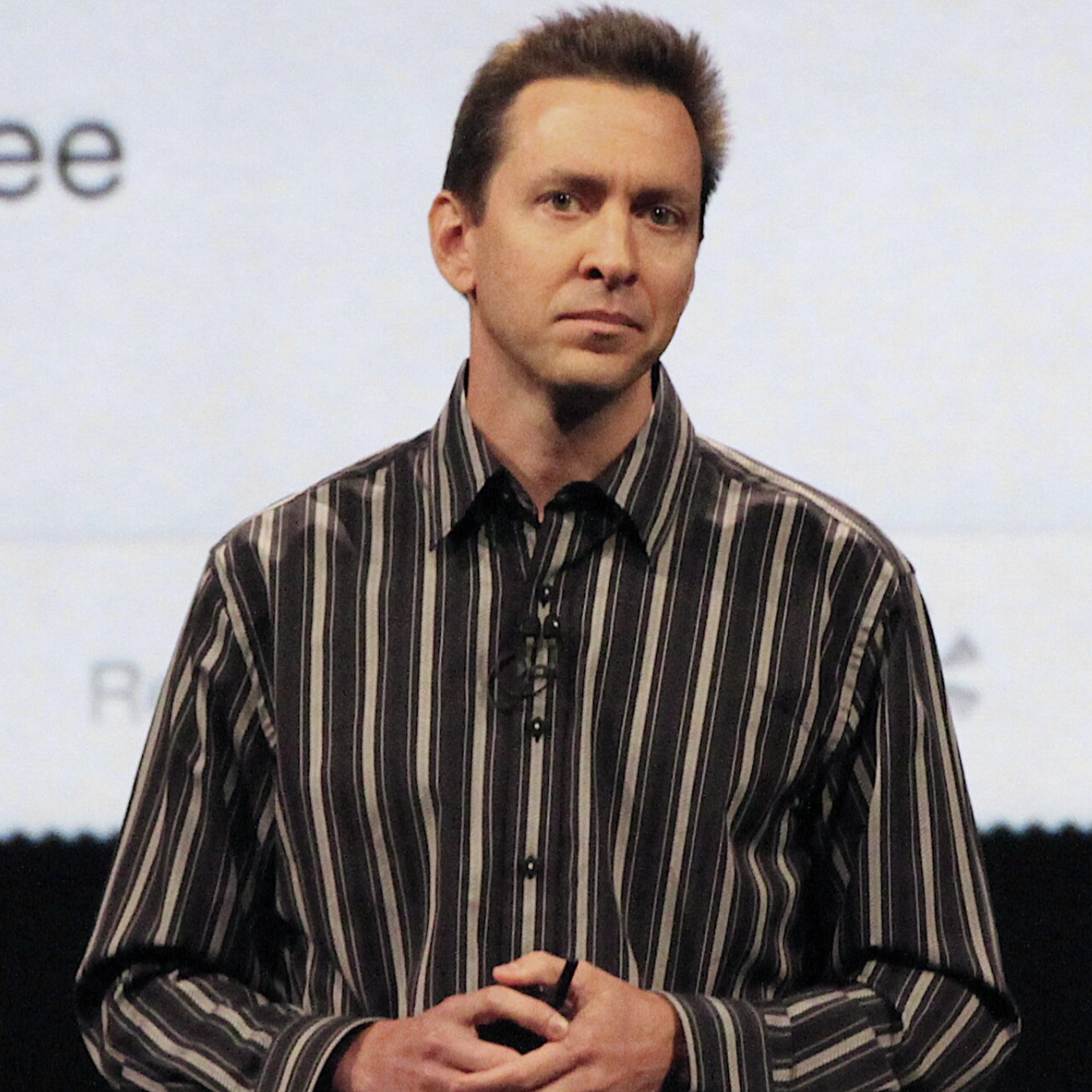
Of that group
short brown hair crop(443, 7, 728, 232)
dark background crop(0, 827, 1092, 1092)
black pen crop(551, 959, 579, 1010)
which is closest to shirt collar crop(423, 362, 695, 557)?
short brown hair crop(443, 7, 728, 232)

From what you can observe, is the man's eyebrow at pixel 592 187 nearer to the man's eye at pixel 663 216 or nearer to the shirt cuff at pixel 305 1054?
the man's eye at pixel 663 216

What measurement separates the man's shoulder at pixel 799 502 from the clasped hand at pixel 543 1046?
1.58ft

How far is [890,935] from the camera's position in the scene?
171 centimetres

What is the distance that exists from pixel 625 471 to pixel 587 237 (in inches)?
8.8

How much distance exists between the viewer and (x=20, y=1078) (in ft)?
8.47

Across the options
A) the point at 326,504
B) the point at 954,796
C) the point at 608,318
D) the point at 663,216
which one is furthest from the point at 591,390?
the point at 954,796

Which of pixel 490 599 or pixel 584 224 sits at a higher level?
pixel 584 224

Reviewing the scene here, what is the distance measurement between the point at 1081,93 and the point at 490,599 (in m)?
1.15

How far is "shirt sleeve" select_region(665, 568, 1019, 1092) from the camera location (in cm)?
163

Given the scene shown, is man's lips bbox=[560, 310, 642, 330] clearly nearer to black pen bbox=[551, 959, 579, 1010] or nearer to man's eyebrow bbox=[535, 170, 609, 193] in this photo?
man's eyebrow bbox=[535, 170, 609, 193]

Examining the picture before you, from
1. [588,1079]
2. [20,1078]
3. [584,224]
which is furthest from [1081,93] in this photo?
[20,1078]

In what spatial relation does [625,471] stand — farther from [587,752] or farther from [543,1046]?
[543,1046]

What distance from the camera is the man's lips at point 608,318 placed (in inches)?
67.2

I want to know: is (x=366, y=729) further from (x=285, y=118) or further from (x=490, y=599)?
(x=285, y=118)
